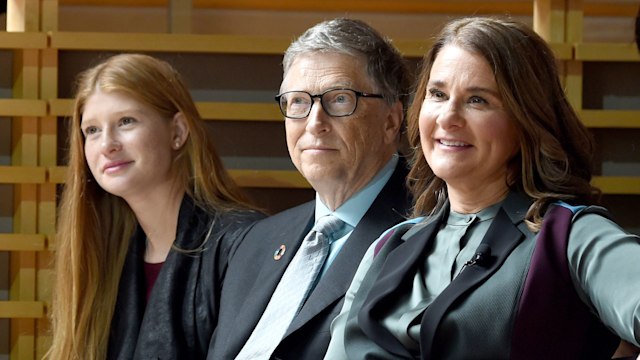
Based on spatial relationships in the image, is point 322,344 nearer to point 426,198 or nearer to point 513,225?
point 426,198

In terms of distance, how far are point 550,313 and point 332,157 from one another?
84cm

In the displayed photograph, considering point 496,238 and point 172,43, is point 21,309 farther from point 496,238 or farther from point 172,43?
point 496,238

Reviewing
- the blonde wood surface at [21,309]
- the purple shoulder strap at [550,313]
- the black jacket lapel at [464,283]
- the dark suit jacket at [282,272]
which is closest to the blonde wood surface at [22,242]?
the blonde wood surface at [21,309]

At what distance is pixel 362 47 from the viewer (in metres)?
2.34

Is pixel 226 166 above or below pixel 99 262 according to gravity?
above

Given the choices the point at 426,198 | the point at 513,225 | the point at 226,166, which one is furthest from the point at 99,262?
the point at 513,225

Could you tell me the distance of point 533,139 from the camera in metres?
1.72

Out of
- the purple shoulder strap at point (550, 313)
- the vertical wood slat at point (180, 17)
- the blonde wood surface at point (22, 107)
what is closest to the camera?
the purple shoulder strap at point (550, 313)

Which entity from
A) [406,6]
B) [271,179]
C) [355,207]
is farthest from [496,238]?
[406,6]

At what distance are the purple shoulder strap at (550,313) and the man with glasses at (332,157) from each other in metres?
0.68

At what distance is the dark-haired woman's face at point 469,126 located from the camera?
5.73 ft

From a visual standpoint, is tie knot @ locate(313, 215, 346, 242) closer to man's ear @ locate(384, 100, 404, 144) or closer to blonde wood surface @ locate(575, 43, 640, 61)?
man's ear @ locate(384, 100, 404, 144)

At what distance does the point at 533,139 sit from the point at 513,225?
14 cm

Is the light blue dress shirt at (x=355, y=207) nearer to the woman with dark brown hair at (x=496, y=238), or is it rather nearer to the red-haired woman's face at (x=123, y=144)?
the woman with dark brown hair at (x=496, y=238)
